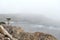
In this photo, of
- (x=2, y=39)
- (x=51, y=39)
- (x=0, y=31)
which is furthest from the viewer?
(x=51, y=39)

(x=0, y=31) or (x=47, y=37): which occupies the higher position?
(x=0, y=31)

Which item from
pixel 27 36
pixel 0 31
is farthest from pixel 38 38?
pixel 0 31

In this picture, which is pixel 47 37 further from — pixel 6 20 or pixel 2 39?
pixel 2 39

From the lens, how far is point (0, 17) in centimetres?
1207

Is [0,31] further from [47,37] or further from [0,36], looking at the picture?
[47,37]

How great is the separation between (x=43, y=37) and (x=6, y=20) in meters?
2.61

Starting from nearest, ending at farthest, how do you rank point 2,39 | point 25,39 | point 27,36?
point 2,39
point 25,39
point 27,36

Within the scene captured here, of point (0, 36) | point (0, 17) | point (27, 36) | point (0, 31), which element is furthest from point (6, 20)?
point (0, 36)

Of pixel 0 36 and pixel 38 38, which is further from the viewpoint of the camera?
pixel 38 38

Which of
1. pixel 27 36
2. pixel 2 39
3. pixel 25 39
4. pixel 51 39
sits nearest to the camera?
pixel 2 39

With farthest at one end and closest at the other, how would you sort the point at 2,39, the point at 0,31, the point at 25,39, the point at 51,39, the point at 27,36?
the point at 51,39 < the point at 27,36 < the point at 25,39 < the point at 0,31 < the point at 2,39

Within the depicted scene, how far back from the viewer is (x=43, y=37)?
1165cm

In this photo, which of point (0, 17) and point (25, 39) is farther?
point (0, 17)

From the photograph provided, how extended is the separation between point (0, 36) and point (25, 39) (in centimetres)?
397
